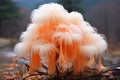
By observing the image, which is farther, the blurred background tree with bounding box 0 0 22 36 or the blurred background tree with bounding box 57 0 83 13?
the blurred background tree with bounding box 0 0 22 36

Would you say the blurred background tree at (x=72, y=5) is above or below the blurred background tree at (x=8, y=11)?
below

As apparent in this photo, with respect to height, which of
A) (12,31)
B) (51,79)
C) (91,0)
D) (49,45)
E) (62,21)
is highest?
(91,0)

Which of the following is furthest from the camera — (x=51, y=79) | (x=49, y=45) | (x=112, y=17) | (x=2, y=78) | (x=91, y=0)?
(x=91, y=0)

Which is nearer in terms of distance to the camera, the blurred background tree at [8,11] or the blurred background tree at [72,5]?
the blurred background tree at [72,5]

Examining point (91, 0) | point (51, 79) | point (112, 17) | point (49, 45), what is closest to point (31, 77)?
point (51, 79)

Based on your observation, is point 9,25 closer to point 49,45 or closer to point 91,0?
point 91,0
